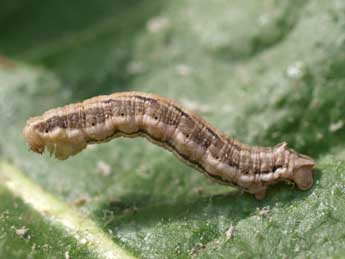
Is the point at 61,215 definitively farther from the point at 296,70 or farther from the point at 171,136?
the point at 296,70

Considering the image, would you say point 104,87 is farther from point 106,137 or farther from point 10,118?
point 106,137

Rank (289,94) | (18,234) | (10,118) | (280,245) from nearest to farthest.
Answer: (280,245) < (18,234) < (289,94) < (10,118)

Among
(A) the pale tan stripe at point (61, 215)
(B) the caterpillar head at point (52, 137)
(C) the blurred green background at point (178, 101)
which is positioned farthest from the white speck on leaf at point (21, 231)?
(B) the caterpillar head at point (52, 137)

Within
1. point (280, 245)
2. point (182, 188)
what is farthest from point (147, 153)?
point (280, 245)

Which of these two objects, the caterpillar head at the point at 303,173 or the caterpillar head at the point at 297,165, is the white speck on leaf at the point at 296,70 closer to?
the caterpillar head at the point at 297,165

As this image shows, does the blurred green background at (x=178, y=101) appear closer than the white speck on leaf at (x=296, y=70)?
Yes

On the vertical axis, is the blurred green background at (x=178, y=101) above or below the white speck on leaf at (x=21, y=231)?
above

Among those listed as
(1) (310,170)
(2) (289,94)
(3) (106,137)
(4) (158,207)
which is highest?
(2) (289,94)
